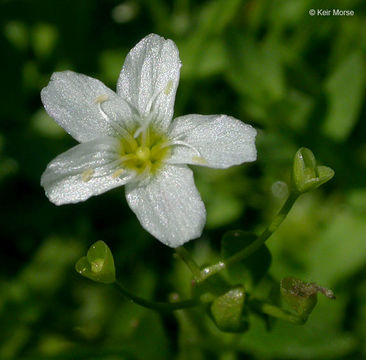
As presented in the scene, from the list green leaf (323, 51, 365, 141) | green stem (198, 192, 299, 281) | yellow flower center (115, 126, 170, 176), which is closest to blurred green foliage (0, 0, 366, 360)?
green leaf (323, 51, 365, 141)

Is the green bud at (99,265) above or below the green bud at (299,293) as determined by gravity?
above

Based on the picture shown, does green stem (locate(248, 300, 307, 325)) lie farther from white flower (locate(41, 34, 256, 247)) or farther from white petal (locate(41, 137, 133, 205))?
white petal (locate(41, 137, 133, 205))

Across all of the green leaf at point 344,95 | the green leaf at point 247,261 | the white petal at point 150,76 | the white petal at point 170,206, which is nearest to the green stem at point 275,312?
the green leaf at point 247,261

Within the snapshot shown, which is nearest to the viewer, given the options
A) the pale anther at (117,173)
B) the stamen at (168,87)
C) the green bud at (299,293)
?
the green bud at (299,293)

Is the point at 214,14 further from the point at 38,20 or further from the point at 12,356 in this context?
the point at 12,356

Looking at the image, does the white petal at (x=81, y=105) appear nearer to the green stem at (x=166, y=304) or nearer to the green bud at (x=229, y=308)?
the green stem at (x=166, y=304)

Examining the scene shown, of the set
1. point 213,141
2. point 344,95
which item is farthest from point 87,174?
point 344,95
